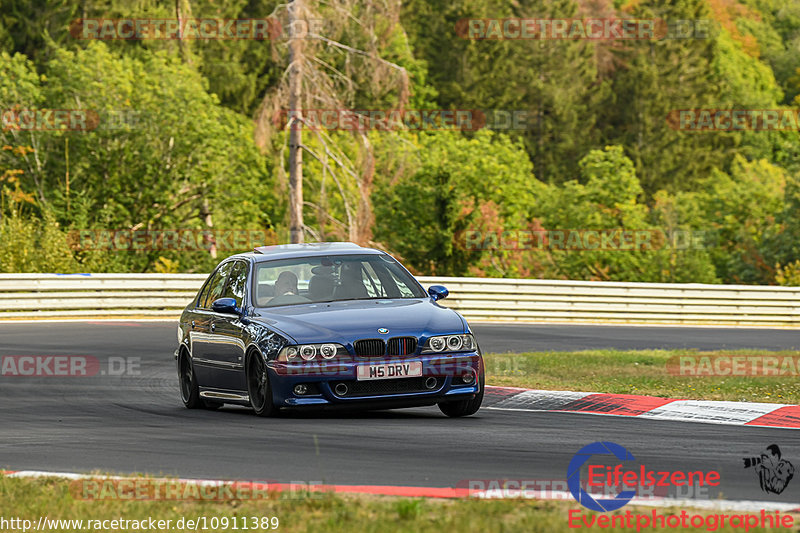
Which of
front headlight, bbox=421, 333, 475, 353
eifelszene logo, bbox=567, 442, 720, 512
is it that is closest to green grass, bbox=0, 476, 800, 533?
eifelszene logo, bbox=567, 442, 720, 512

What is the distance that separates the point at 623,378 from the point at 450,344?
507cm

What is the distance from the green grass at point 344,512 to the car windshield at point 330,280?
181 inches

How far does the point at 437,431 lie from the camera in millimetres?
9531

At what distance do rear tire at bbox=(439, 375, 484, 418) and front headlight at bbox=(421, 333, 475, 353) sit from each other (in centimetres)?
32

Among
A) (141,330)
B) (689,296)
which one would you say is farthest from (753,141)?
(141,330)

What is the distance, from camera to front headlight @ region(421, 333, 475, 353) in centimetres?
1033

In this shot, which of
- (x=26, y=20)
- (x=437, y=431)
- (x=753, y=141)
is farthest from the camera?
(x=753, y=141)

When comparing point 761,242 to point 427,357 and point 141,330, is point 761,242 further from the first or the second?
point 427,357

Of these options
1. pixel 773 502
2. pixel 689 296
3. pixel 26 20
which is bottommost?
pixel 689 296

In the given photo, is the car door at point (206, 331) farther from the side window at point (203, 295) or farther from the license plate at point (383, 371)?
the license plate at point (383, 371)

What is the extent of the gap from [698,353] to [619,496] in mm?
13119

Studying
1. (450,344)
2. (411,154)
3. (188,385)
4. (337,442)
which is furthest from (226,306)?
(411,154)

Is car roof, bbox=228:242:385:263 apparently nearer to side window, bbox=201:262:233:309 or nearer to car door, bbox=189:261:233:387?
side window, bbox=201:262:233:309

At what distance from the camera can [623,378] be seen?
15.0m
